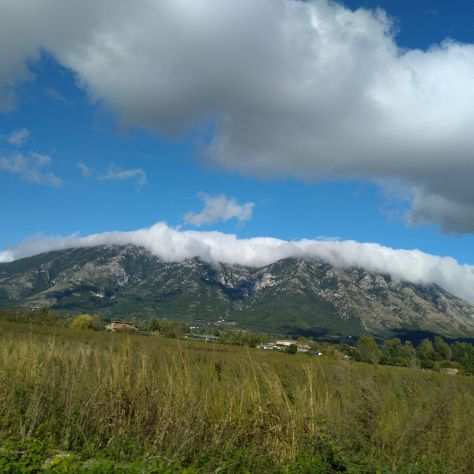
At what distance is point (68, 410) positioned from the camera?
714 centimetres

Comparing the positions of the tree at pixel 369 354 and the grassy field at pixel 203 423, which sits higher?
the grassy field at pixel 203 423

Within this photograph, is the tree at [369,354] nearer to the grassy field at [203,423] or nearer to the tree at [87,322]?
the grassy field at [203,423]

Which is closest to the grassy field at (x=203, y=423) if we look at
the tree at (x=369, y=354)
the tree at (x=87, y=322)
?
the tree at (x=369, y=354)

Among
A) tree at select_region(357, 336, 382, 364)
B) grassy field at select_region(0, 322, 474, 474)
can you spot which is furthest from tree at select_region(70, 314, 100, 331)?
grassy field at select_region(0, 322, 474, 474)

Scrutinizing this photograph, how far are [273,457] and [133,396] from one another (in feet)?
7.77

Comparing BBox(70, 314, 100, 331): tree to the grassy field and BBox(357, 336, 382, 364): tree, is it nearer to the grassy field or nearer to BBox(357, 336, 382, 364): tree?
BBox(357, 336, 382, 364): tree

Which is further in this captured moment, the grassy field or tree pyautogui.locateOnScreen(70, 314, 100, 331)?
tree pyautogui.locateOnScreen(70, 314, 100, 331)

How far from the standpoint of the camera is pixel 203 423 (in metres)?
7.22

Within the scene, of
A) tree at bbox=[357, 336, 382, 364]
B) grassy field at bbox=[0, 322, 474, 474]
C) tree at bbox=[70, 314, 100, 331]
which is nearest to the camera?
grassy field at bbox=[0, 322, 474, 474]

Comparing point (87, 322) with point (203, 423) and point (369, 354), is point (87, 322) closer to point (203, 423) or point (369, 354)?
point (369, 354)

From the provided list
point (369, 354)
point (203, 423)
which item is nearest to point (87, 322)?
point (369, 354)

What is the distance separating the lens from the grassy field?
6.34 meters

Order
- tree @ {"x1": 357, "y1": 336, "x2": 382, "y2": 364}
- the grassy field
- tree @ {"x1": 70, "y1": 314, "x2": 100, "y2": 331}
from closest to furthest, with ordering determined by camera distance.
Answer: the grassy field → tree @ {"x1": 357, "y1": 336, "x2": 382, "y2": 364} → tree @ {"x1": 70, "y1": 314, "x2": 100, "y2": 331}

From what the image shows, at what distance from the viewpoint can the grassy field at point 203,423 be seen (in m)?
6.34
